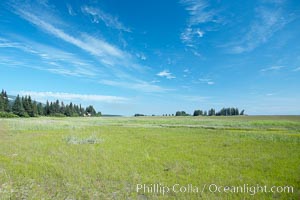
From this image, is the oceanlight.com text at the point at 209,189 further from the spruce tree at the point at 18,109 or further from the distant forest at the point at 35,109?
the spruce tree at the point at 18,109

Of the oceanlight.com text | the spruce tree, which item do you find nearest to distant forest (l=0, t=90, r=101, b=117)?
the spruce tree

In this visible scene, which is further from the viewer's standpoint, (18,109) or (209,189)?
(18,109)

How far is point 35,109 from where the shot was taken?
3812 inches

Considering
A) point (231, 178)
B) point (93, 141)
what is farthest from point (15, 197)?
point (93, 141)

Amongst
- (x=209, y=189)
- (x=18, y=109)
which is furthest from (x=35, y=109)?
(x=209, y=189)

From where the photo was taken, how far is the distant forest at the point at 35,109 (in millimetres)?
89806

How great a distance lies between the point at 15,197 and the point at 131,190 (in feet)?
12.8

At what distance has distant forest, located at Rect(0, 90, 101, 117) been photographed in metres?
89.8

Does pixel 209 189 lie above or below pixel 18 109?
below

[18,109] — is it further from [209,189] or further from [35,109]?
[209,189]

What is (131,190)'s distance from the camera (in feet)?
23.0

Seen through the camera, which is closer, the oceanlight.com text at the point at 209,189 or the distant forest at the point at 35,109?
the oceanlight.com text at the point at 209,189

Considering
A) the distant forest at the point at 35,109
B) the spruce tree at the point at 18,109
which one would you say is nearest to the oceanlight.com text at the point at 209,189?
the distant forest at the point at 35,109

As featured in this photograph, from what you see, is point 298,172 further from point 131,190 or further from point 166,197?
point 131,190
